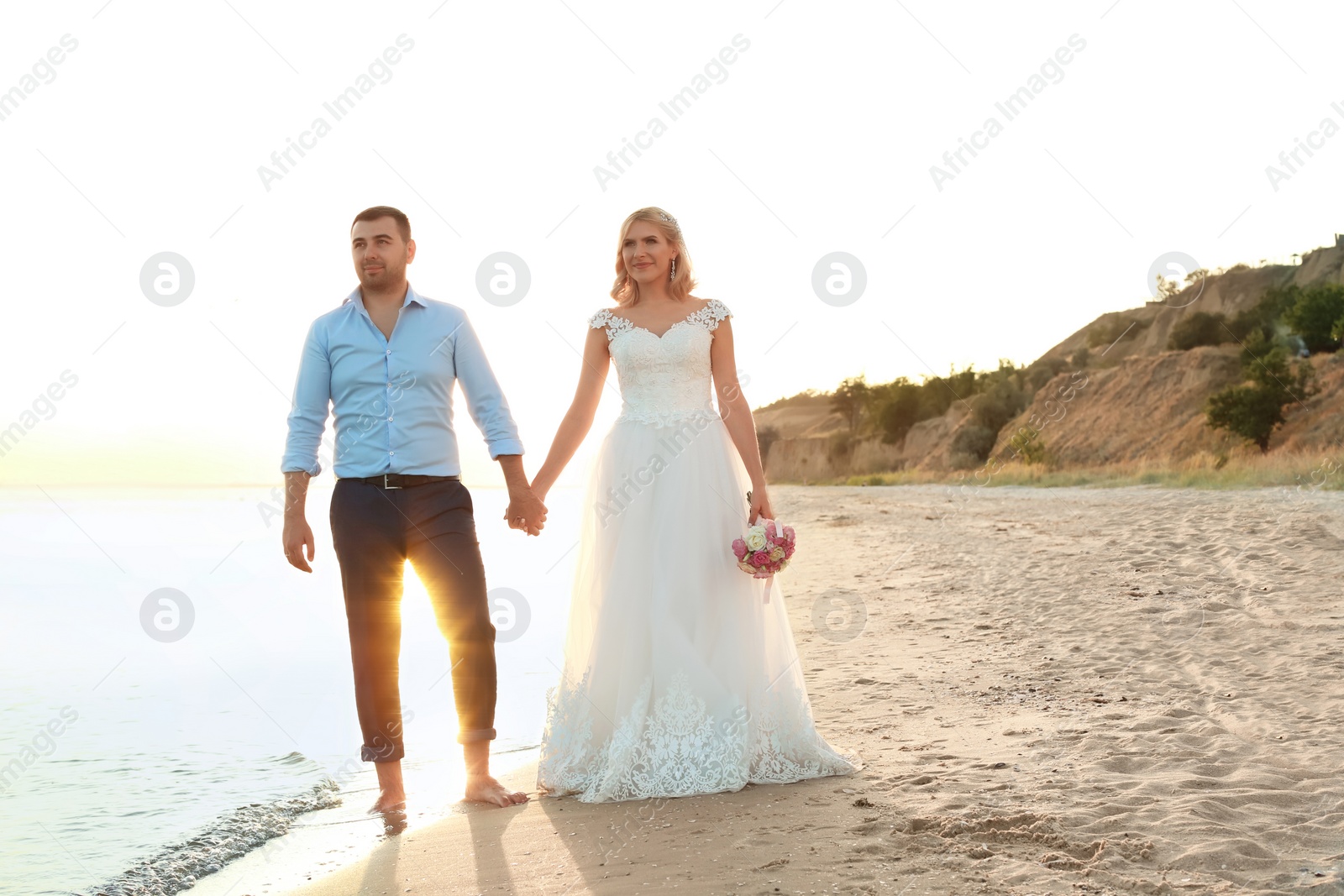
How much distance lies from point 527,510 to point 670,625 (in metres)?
0.74

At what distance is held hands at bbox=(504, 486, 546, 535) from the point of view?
13.5ft

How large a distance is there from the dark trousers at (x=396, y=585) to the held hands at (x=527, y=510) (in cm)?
22

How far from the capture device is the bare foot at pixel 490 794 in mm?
3891

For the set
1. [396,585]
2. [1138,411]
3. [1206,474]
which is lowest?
[1206,474]

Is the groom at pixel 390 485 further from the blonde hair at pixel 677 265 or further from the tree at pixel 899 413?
the tree at pixel 899 413

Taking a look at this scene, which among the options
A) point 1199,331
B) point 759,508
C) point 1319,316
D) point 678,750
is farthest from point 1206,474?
point 1199,331

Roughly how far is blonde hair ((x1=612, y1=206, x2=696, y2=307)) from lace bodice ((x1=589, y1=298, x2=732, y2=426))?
4.8 inches

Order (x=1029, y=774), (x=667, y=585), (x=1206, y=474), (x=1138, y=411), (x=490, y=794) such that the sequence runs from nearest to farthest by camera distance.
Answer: (x=1029, y=774), (x=490, y=794), (x=667, y=585), (x=1206, y=474), (x=1138, y=411)

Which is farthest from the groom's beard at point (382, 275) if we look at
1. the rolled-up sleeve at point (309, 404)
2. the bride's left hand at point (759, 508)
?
the bride's left hand at point (759, 508)

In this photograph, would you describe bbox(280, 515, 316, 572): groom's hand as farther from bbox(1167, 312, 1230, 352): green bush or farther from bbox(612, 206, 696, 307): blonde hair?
bbox(1167, 312, 1230, 352): green bush

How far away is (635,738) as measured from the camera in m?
3.84

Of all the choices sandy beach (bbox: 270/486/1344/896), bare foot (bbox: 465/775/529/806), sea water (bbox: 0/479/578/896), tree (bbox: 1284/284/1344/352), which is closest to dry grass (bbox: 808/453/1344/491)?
sandy beach (bbox: 270/486/1344/896)

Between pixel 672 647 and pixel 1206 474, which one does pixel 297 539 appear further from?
pixel 1206 474

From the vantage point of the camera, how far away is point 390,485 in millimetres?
3842
